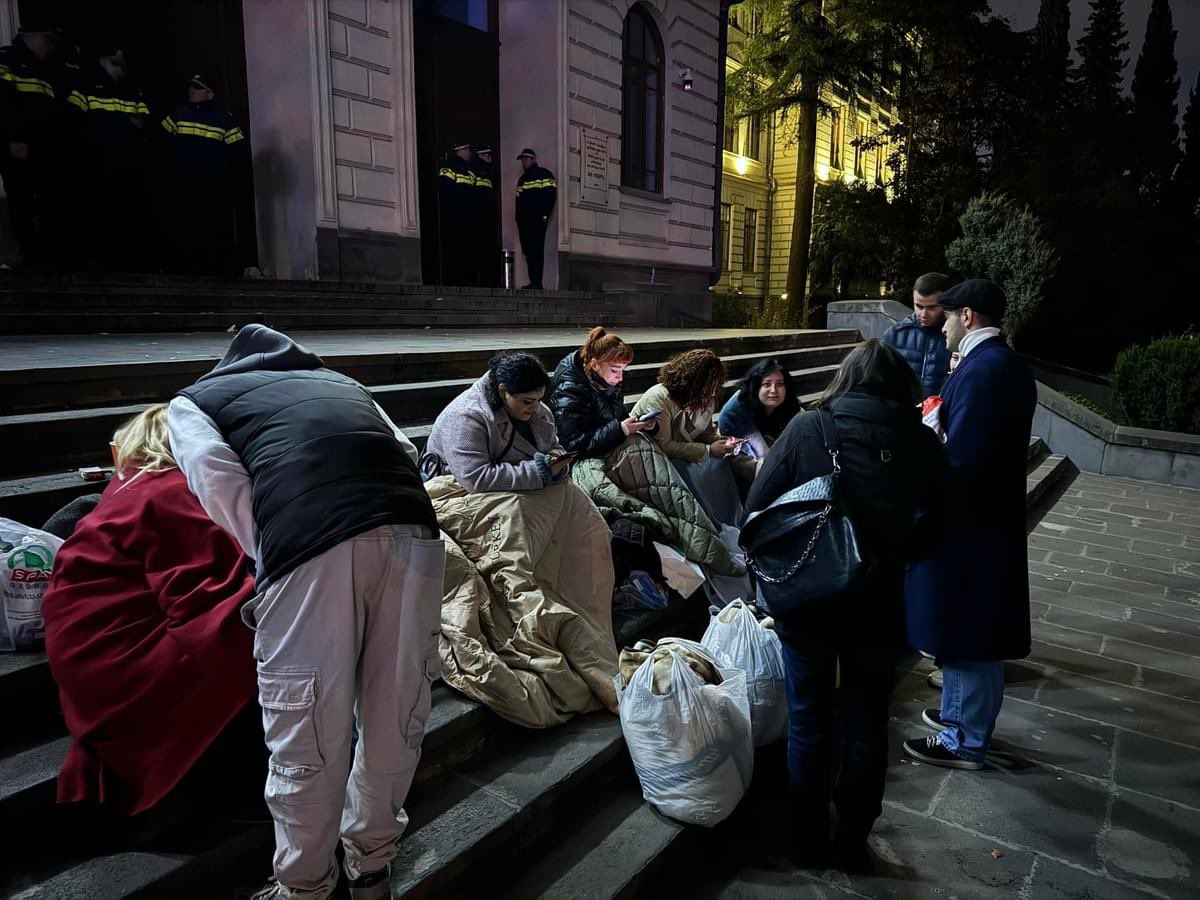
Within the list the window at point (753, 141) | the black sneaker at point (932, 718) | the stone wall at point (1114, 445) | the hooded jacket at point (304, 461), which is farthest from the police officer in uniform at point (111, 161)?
the window at point (753, 141)

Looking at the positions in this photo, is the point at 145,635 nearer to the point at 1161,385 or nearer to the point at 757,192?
the point at 1161,385

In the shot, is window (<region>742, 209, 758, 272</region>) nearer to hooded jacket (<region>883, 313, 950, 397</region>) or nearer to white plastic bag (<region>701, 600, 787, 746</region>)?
hooded jacket (<region>883, 313, 950, 397</region>)

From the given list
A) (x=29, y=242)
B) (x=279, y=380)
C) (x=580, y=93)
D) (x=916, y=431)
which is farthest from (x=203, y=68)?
(x=916, y=431)

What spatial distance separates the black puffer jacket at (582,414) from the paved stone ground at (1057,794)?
206 cm

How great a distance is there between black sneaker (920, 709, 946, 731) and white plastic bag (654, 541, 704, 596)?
1328mm

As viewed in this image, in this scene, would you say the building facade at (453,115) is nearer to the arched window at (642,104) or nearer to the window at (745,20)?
the arched window at (642,104)

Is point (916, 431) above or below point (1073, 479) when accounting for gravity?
above

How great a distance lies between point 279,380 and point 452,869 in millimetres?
1592

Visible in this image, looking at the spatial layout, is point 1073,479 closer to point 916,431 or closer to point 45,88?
point 916,431

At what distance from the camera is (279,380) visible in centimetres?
208

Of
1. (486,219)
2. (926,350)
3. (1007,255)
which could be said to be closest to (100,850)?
(926,350)

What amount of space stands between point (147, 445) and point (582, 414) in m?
2.72

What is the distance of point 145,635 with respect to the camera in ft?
7.04

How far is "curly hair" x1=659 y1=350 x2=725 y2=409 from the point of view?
16.7ft
